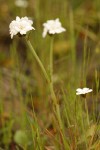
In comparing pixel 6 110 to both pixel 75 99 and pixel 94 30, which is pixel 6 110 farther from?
pixel 94 30

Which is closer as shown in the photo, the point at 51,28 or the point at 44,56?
the point at 51,28

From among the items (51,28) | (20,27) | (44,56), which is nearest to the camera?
(20,27)

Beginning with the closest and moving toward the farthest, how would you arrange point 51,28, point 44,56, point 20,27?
point 20,27
point 51,28
point 44,56

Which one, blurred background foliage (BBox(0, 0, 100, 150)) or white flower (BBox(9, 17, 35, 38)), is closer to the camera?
white flower (BBox(9, 17, 35, 38))

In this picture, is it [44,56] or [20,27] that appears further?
[44,56]

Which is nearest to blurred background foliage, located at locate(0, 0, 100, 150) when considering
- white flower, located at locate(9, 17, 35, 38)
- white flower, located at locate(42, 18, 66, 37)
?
white flower, located at locate(42, 18, 66, 37)

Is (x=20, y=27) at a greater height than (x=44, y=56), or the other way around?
(x=20, y=27)

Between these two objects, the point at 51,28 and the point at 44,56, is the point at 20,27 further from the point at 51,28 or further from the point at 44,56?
the point at 44,56

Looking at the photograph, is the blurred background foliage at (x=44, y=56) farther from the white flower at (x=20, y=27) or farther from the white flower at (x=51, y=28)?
the white flower at (x=20, y=27)

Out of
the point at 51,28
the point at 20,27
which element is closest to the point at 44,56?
the point at 51,28

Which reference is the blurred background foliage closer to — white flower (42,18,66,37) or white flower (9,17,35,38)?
white flower (42,18,66,37)

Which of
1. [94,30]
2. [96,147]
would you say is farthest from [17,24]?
[94,30]
